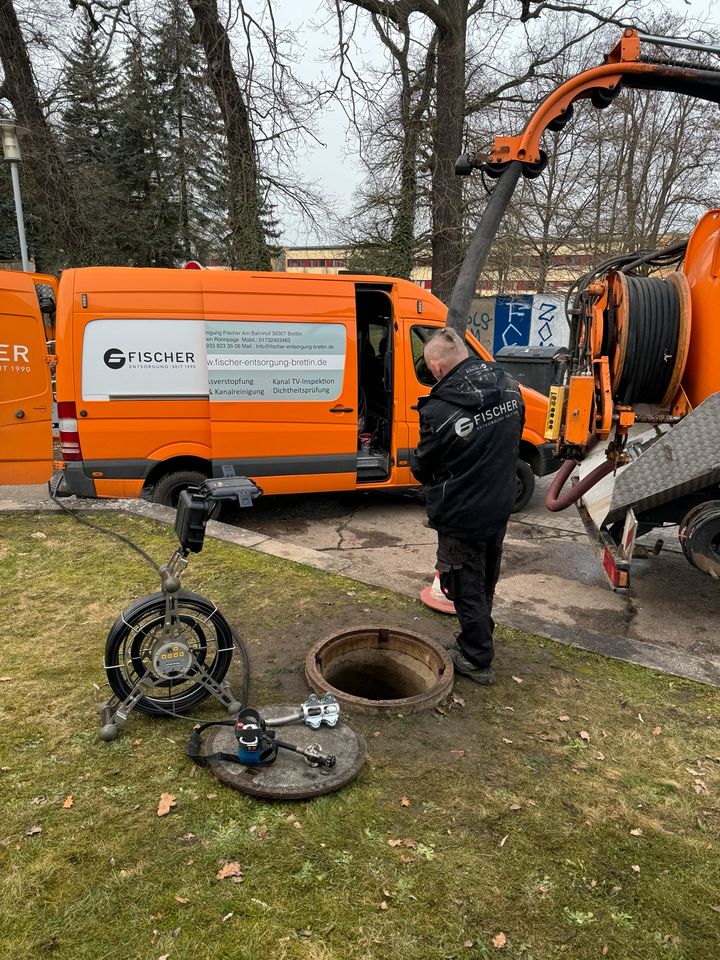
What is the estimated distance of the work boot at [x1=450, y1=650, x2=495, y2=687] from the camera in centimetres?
370

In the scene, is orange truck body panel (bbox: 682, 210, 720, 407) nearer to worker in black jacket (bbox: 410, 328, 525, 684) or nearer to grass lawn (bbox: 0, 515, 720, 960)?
worker in black jacket (bbox: 410, 328, 525, 684)

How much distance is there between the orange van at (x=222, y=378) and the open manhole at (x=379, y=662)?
2.98m

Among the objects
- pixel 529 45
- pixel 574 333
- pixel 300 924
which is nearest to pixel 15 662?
pixel 300 924

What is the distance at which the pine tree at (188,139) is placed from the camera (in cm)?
1185

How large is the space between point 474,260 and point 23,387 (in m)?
4.76

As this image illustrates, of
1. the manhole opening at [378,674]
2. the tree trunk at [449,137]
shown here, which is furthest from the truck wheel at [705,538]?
the tree trunk at [449,137]

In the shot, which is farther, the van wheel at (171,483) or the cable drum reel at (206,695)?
the van wheel at (171,483)

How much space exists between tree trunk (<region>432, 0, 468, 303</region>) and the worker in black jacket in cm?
1018

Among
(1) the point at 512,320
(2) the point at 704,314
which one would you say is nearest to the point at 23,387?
(2) the point at 704,314

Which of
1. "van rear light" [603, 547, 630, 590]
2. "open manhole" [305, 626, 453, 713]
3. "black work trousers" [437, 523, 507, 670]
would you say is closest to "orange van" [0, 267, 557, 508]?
"van rear light" [603, 547, 630, 590]

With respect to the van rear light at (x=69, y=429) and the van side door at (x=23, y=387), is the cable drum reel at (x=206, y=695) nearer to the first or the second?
the van rear light at (x=69, y=429)

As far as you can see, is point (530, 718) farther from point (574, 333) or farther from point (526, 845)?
point (574, 333)

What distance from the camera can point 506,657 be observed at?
13.2ft

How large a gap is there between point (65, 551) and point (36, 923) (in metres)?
3.75
